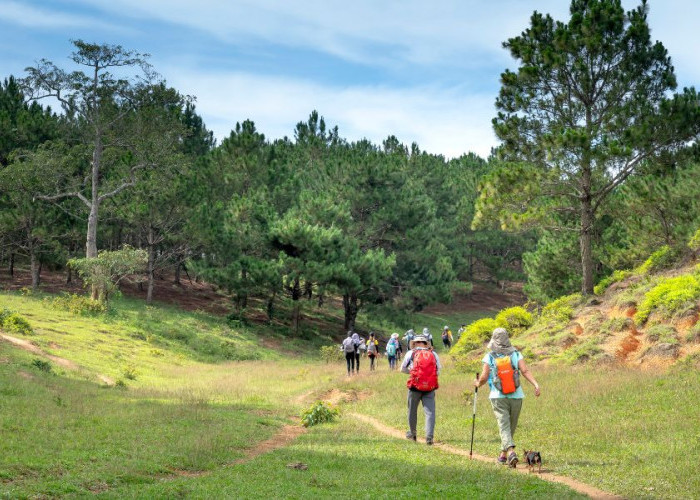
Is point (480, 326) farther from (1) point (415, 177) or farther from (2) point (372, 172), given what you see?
(1) point (415, 177)

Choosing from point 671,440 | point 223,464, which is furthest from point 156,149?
point 671,440

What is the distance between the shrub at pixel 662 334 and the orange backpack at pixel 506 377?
400 inches

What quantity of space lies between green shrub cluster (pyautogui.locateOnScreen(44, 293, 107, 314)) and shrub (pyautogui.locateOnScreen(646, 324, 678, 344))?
31496 millimetres

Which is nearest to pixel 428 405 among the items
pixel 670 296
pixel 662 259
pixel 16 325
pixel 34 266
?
pixel 670 296

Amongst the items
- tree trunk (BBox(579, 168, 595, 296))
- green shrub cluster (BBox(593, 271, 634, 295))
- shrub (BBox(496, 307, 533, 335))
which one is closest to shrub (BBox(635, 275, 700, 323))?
tree trunk (BBox(579, 168, 595, 296))

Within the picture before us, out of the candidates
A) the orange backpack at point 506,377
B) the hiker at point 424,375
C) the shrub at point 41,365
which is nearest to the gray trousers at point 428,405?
the hiker at point 424,375

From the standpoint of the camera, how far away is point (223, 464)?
11172 millimetres

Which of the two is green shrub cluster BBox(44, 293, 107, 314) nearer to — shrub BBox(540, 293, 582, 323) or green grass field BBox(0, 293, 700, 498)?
green grass field BBox(0, 293, 700, 498)

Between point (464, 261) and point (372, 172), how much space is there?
19.6 metres

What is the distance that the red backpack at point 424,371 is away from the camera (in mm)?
12383

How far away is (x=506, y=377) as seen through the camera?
395 inches

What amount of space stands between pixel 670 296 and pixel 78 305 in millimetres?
32346

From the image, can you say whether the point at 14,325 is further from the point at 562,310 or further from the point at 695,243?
the point at 695,243

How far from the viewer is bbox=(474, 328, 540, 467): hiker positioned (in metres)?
10.0
